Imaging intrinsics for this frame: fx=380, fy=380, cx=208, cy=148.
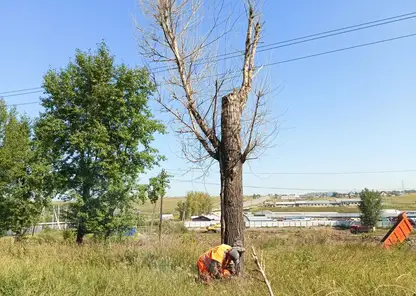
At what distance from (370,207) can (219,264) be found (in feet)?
264

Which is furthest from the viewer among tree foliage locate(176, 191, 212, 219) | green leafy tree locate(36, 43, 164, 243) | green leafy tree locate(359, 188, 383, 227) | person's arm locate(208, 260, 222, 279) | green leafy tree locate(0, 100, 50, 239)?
tree foliage locate(176, 191, 212, 219)

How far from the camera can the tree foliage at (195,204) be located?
114062 mm

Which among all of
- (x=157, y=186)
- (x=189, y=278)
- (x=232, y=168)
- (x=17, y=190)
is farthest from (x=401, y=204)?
(x=189, y=278)

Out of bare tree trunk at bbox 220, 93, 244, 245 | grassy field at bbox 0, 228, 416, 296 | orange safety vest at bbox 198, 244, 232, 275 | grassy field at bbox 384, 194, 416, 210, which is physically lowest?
grassy field at bbox 0, 228, 416, 296

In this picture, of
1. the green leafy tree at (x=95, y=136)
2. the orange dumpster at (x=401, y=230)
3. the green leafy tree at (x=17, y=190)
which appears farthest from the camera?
the green leafy tree at (x=17, y=190)

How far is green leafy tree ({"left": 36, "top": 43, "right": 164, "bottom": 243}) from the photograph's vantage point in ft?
69.1

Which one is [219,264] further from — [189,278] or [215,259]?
[189,278]

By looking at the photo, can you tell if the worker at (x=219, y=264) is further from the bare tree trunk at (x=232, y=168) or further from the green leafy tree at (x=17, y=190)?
the green leafy tree at (x=17, y=190)

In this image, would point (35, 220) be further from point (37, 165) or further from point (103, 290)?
point (103, 290)

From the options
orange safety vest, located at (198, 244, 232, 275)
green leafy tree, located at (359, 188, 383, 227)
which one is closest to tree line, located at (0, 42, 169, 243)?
orange safety vest, located at (198, 244, 232, 275)

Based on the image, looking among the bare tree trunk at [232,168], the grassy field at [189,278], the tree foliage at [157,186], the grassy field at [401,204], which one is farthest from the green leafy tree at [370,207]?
the bare tree trunk at [232,168]

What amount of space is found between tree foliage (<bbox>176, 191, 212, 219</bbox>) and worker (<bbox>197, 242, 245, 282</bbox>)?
105661 mm

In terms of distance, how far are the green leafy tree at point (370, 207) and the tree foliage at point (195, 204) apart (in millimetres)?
47062

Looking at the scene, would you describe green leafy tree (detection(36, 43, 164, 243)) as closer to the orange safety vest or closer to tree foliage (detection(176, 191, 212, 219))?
the orange safety vest
